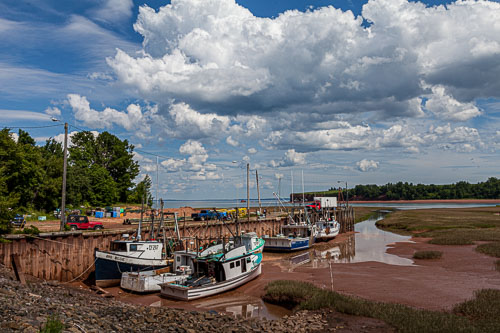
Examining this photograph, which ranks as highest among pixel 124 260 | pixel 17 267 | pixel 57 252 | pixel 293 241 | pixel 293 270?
pixel 57 252

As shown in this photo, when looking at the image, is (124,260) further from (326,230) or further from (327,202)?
(327,202)

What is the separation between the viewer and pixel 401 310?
19969 mm

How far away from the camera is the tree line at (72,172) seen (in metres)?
50.5

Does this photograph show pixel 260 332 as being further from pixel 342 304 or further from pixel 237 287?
pixel 237 287

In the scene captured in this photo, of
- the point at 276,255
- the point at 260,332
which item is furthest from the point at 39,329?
Answer: the point at 276,255

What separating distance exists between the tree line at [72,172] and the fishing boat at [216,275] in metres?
14.9

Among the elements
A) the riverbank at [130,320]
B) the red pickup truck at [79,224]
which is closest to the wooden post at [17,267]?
the riverbank at [130,320]

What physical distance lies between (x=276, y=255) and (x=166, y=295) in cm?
2424

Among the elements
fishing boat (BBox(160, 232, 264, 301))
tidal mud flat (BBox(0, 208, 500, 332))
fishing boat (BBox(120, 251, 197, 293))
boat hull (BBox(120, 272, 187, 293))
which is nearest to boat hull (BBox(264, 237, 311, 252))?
tidal mud flat (BBox(0, 208, 500, 332))

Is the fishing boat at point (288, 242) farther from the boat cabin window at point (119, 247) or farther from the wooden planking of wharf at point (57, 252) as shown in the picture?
the boat cabin window at point (119, 247)

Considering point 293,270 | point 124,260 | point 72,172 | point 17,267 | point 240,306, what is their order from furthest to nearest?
point 72,172 → point 293,270 → point 124,260 → point 17,267 → point 240,306

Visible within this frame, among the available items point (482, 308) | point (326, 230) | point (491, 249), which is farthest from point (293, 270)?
point (326, 230)

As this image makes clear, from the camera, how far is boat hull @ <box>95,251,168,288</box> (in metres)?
28.8

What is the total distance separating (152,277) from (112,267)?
3.95 metres
